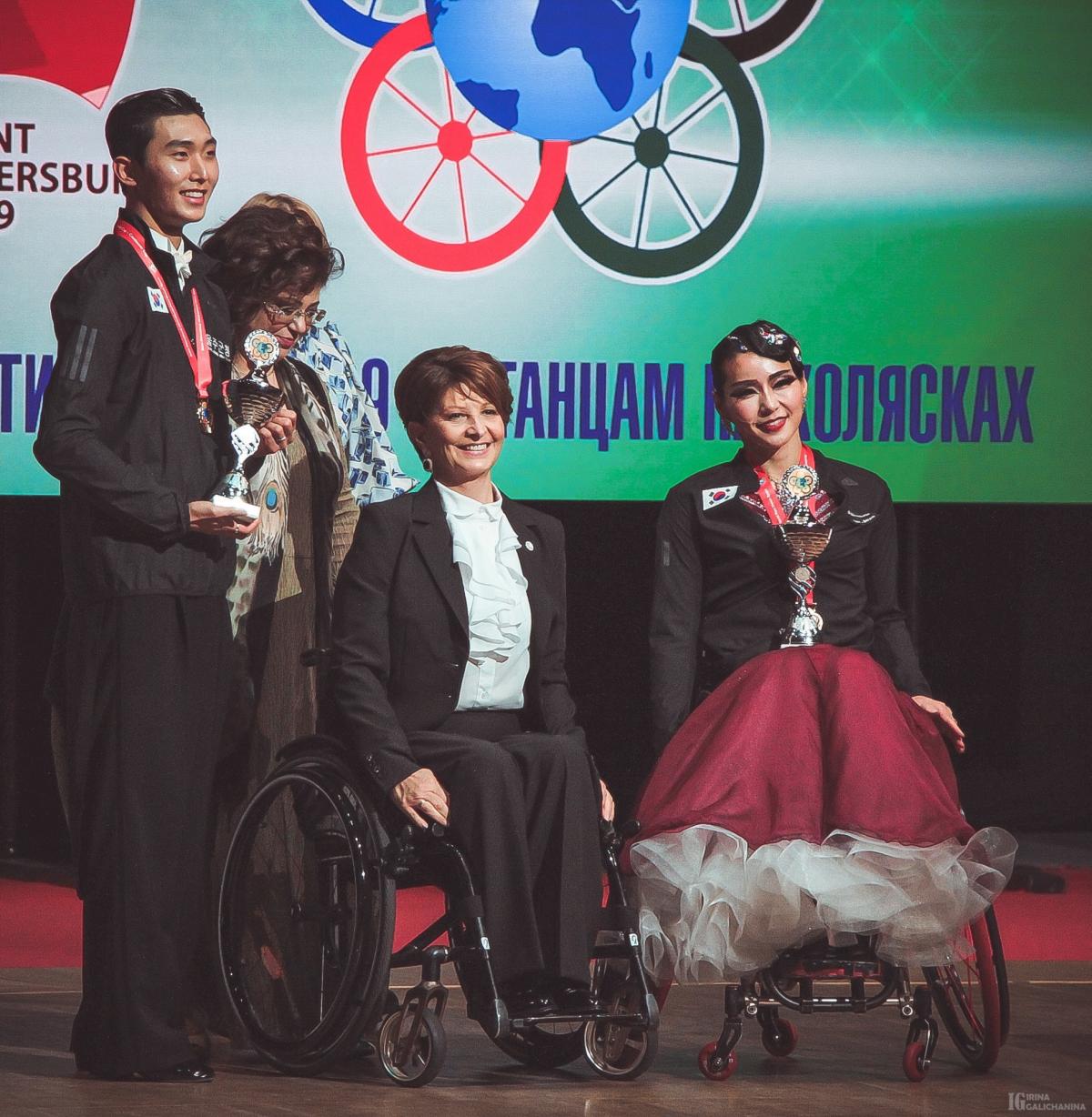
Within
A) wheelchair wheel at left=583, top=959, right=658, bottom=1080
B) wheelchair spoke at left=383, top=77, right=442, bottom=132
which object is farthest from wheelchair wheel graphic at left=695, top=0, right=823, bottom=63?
wheelchair wheel at left=583, top=959, right=658, bottom=1080

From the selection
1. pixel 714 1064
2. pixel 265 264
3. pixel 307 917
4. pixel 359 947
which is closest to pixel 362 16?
pixel 265 264

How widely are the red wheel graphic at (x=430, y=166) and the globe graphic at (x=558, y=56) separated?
50 mm

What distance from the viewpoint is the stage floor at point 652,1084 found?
3135 mm

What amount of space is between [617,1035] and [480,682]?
643 millimetres

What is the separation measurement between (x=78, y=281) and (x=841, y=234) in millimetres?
2522

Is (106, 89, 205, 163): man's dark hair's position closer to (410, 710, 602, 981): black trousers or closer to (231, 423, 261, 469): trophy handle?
(231, 423, 261, 469): trophy handle

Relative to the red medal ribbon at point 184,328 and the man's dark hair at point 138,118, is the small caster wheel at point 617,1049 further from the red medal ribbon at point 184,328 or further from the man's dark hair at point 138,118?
the man's dark hair at point 138,118

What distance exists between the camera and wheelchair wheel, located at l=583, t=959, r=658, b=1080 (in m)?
3.35

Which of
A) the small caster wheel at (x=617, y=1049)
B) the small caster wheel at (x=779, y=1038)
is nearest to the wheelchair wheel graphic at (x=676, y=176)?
the small caster wheel at (x=779, y=1038)

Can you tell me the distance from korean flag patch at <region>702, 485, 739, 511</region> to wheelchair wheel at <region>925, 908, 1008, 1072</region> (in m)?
0.91

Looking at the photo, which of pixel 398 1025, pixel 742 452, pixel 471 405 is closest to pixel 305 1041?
pixel 398 1025

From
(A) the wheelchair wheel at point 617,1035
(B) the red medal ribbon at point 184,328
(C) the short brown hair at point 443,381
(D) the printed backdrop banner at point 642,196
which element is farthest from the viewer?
(D) the printed backdrop banner at point 642,196

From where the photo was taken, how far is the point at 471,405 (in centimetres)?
356

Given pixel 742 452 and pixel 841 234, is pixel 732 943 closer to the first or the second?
pixel 742 452
